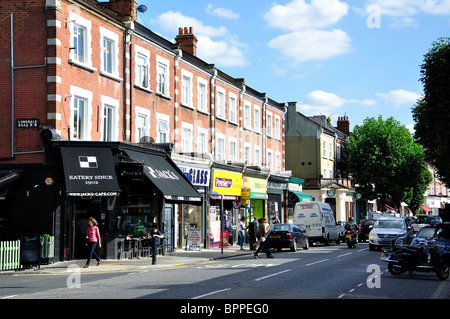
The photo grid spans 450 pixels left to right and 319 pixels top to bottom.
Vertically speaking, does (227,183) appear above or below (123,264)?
above

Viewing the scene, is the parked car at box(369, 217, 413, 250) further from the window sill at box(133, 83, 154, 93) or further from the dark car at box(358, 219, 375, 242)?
the window sill at box(133, 83, 154, 93)

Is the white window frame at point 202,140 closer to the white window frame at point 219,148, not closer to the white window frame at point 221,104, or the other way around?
the white window frame at point 219,148

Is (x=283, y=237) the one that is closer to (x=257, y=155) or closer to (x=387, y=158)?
(x=257, y=155)

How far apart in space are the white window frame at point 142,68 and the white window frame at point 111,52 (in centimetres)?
143

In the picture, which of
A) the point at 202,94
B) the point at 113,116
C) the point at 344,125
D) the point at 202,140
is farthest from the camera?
the point at 344,125

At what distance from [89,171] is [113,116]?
4.14 m

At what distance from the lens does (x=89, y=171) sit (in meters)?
22.7

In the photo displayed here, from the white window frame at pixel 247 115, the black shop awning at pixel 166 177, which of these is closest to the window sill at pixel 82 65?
the black shop awning at pixel 166 177

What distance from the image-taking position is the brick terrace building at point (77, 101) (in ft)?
73.0

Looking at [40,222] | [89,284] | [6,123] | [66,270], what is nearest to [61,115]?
[6,123]

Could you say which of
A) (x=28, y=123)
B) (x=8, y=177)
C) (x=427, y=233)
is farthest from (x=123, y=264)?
(x=427, y=233)

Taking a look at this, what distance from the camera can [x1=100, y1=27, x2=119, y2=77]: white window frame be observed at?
25344 millimetres

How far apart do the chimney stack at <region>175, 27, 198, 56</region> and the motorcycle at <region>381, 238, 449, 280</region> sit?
21.9 metres
